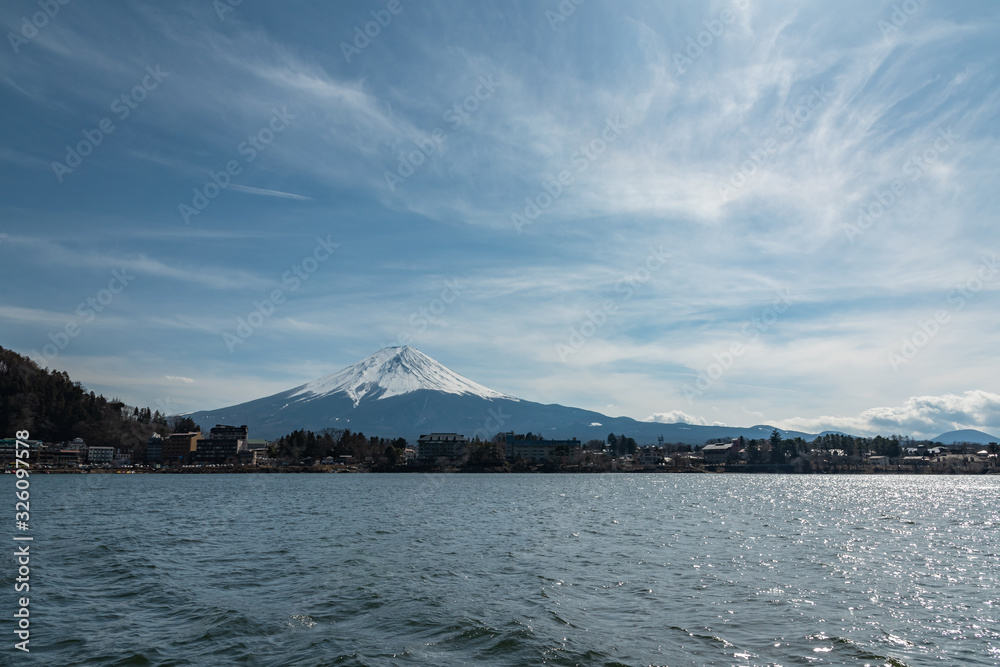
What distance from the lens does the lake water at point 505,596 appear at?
15188 millimetres

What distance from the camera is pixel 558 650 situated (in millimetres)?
15281

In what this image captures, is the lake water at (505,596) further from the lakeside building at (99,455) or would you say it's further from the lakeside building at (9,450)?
the lakeside building at (99,455)

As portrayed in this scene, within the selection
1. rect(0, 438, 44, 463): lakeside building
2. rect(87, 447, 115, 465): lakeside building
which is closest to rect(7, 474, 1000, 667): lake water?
rect(0, 438, 44, 463): lakeside building

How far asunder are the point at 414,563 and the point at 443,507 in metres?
34.2

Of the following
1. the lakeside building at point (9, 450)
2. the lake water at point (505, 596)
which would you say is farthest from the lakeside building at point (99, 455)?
the lake water at point (505, 596)

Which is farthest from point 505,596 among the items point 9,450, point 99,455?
point 99,455

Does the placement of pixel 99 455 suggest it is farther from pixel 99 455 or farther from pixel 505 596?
pixel 505 596

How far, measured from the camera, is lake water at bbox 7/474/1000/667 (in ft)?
49.8

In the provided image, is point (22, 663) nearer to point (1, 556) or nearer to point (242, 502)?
point (1, 556)

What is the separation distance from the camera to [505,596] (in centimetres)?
2088

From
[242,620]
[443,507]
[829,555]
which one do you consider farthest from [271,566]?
[443,507]

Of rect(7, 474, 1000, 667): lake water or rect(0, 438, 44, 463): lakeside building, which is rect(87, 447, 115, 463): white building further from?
rect(7, 474, 1000, 667): lake water

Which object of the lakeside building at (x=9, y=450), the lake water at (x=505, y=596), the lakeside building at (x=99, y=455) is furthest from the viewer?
the lakeside building at (x=99, y=455)

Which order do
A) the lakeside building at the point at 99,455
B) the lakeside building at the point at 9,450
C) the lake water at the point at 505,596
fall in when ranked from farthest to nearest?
1. the lakeside building at the point at 99,455
2. the lakeside building at the point at 9,450
3. the lake water at the point at 505,596
